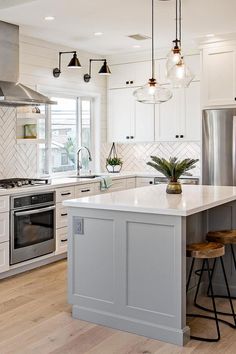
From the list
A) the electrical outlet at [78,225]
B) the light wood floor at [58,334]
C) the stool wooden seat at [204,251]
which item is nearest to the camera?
the light wood floor at [58,334]

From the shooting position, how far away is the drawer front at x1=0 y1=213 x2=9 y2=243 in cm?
480

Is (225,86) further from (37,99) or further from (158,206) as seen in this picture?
(158,206)

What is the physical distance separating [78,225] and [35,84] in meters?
2.90

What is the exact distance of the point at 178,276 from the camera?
3.27 meters

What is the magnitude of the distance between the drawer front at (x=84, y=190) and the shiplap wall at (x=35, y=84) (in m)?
0.66

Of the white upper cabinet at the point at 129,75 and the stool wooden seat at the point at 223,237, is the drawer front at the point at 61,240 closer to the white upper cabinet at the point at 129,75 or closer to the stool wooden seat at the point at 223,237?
the stool wooden seat at the point at 223,237

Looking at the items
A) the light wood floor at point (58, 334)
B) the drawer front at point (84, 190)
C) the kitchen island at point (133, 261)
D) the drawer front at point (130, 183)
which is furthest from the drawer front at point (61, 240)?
the kitchen island at point (133, 261)

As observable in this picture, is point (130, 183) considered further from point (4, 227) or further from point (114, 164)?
point (4, 227)

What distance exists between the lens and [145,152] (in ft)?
24.2

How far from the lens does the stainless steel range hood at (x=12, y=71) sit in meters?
5.10

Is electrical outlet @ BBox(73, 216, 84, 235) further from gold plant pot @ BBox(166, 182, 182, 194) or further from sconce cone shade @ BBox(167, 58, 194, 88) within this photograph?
sconce cone shade @ BBox(167, 58, 194, 88)

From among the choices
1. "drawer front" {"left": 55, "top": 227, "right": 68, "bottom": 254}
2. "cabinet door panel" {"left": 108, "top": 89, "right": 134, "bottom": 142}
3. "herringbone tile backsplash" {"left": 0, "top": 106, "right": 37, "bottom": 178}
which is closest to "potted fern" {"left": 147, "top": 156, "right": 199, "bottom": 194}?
"drawer front" {"left": 55, "top": 227, "right": 68, "bottom": 254}

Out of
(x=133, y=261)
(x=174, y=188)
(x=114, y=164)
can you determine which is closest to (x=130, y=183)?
(x=114, y=164)

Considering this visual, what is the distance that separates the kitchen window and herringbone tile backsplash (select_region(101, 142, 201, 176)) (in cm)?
48
